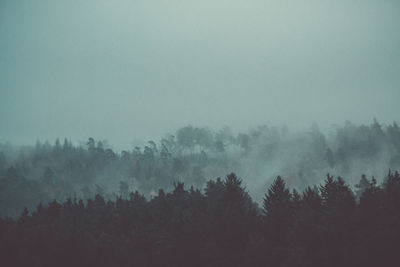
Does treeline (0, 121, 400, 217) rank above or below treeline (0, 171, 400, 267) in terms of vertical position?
above

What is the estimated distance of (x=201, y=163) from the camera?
423ft

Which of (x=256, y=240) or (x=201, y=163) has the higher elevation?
(x=201, y=163)

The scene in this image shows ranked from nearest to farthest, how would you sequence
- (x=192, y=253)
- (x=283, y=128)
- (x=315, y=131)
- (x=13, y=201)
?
(x=192, y=253)
(x=13, y=201)
(x=315, y=131)
(x=283, y=128)

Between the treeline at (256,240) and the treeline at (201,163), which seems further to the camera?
the treeline at (201,163)

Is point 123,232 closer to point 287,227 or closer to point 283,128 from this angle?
point 287,227

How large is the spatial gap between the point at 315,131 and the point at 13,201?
110 m

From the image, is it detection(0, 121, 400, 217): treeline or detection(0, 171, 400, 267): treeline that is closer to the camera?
detection(0, 171, 400, 267): treeline

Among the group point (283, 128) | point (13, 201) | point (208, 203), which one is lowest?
point (208, 203)

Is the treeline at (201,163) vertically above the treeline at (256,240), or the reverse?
the treeline at (201,163)

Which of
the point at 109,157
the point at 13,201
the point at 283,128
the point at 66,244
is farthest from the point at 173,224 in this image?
the point at 283,128

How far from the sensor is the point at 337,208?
2958 cm

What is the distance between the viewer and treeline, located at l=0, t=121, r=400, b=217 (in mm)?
105062

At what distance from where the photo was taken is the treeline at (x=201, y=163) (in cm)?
10506

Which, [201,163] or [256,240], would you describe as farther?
[201,163]
